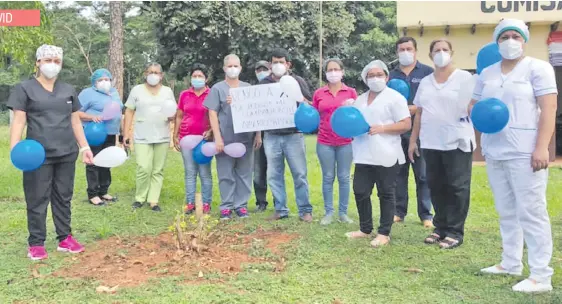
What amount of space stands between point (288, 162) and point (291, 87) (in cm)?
84

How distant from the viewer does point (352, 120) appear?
4680 millimetres

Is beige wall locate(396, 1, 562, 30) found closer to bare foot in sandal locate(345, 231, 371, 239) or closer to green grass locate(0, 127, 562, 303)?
green grass locate(0, 127, 562, 303)

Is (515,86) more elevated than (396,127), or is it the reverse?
(515,86)

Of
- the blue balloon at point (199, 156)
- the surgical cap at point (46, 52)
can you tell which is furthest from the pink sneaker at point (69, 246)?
the blue balloon at point (199, 156)

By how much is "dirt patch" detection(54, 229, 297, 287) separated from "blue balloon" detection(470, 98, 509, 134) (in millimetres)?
1875

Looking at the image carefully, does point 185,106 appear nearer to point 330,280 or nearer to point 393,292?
point 330,280

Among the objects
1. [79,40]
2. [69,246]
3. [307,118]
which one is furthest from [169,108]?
[79,40]

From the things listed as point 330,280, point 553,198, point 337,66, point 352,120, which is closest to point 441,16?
point 553,198

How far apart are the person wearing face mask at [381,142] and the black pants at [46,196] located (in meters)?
2.63

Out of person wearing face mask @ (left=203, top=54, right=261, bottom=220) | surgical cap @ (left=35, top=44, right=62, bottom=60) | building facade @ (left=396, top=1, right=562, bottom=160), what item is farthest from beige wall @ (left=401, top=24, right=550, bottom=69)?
surgical cap @ (left=35, top=44, right=62, bottom=60)

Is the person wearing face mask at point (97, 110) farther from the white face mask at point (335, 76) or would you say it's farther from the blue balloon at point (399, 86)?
the blue balloon at point (399, 86)

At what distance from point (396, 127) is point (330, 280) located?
5.08 ft

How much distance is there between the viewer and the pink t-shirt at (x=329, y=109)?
5539 mm

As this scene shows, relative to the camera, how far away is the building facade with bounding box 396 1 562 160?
11094 mm
